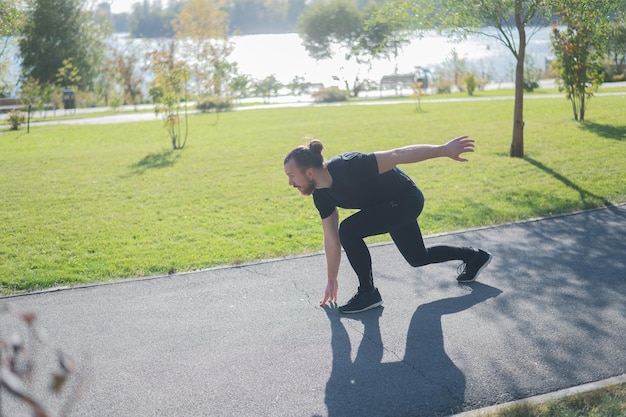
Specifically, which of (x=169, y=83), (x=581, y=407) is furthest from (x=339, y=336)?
(x=169, y=83)

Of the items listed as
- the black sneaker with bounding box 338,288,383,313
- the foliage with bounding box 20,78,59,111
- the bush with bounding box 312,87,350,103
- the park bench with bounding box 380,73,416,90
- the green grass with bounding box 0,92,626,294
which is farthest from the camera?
the park bench with bounding box 380,73,416,90

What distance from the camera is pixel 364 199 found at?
18.4ft

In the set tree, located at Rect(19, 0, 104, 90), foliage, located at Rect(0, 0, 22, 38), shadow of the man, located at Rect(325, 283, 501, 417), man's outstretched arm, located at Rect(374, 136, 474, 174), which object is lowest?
shadow of the man, located at Rect(325, 283, 501, 417)

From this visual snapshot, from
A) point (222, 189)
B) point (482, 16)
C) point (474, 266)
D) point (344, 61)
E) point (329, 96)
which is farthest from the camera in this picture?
point (344, 61)

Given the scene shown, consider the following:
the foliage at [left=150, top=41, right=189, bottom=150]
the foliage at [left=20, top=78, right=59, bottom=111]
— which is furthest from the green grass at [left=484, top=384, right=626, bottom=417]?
the foliage at [left=20, top=78, right=59, bottom=111]

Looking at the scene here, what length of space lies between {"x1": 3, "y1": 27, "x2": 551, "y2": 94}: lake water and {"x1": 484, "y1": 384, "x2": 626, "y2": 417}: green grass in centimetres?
3901

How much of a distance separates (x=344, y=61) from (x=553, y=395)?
4700 cm

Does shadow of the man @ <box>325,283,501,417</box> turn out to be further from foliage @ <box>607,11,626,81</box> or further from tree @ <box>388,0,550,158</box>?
foliage @ <box>607,11,626,81</box>

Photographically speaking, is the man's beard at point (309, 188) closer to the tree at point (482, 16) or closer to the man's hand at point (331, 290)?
the man's hand at point (331, 290)

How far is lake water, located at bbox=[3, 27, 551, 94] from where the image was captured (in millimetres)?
49625

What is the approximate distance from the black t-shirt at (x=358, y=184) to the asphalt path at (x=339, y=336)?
98 centimetres

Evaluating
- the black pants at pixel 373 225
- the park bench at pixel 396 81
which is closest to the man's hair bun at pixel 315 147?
the black pants at pixel 373 225

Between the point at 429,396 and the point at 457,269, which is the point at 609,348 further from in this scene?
the point at 457,269

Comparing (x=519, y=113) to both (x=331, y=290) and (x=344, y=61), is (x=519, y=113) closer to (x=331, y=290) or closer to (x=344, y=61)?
(x=331, y=290)
